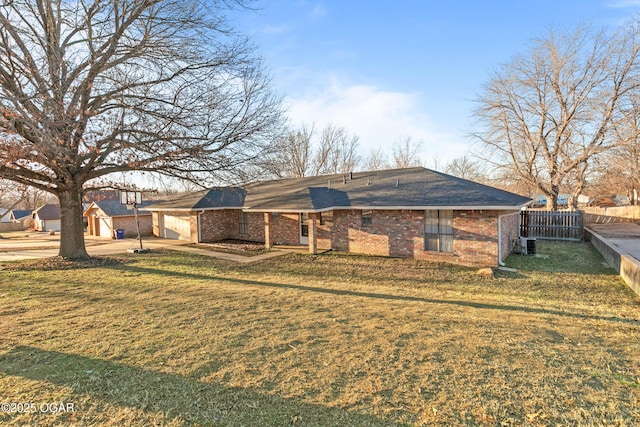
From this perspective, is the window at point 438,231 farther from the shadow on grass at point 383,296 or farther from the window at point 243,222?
the window at point 243,222

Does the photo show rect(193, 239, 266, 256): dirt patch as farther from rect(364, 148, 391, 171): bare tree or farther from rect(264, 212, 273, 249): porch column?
rect(364, 148, 391, 171): bare tree

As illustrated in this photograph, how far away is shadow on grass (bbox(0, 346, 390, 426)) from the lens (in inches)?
118

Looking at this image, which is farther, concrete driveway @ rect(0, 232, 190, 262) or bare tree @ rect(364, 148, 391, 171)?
bare tree @ rect(364, 148, 391, 171)

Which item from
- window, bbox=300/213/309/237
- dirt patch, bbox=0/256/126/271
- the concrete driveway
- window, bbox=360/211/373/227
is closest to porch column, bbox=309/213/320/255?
window, bbox=300/213/309/237

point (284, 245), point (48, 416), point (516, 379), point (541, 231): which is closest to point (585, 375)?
point (516, 379)

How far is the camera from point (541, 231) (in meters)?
18.4

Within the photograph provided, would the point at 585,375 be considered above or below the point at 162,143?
below

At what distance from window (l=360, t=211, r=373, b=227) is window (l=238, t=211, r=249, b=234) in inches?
303

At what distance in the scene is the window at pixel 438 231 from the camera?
1160 cm

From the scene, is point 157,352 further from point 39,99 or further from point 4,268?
point 4,268

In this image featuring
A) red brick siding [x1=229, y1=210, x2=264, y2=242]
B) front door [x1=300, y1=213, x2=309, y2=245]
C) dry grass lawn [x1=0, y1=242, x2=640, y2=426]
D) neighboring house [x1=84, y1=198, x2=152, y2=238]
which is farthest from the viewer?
neighboring house [x1=84, y1=198, x2=152, y2=238]

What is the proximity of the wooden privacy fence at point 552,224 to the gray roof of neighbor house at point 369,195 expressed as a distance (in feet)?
26.3

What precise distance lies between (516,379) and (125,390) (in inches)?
175

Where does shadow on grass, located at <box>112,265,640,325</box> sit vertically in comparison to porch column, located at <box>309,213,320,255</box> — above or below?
below
